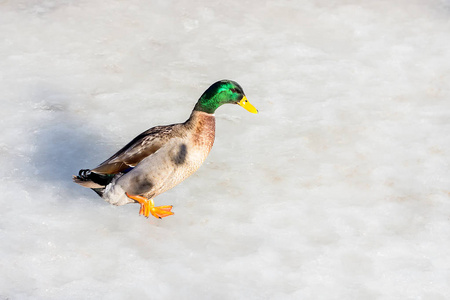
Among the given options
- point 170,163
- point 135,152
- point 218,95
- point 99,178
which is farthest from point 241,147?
point 99,178

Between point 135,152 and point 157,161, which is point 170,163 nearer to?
point 157,161

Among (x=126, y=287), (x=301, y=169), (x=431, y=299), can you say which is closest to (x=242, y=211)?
(x=301, y=169)

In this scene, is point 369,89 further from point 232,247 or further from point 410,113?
point 232,247

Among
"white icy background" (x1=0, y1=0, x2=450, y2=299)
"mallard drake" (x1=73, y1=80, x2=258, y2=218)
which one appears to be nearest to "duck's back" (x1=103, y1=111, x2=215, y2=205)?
"mallard drake" (x1=73, y1=80, x2=258, y2=218)

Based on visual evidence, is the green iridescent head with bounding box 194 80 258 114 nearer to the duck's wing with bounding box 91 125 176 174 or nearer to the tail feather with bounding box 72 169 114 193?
the duck's wing with bounding box 91 125 176 174

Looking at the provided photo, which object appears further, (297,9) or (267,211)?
(297,9)

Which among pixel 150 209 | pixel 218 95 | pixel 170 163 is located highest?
pixel 218 95

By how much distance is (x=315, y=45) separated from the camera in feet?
21.1

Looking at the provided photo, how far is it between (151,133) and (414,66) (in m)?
2.82

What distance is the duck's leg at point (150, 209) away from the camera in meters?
4.32

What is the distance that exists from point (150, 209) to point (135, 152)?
395mm

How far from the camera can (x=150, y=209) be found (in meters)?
4.38

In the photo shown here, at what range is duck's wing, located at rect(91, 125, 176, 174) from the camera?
4.20m

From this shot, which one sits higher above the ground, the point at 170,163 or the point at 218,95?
the point at 218,95
